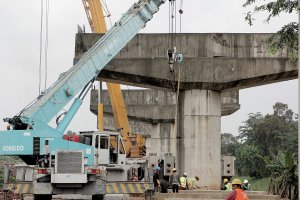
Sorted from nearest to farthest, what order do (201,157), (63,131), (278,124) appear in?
(63,131) < (201,157) < (278,124)

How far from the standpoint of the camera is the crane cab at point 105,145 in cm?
2519

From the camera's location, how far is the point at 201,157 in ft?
109

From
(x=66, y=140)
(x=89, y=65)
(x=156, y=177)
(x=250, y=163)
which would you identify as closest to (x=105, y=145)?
(x=66, y=140)

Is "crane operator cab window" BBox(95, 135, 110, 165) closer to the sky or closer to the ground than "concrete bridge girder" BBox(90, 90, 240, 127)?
closer to the ground

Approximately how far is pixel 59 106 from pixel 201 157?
844 centimetres

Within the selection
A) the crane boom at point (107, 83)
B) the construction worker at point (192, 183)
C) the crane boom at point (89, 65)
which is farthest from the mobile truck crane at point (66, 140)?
the crane boom at point (107, 83)

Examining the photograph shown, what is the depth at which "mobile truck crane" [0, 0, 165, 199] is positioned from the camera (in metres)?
21.0

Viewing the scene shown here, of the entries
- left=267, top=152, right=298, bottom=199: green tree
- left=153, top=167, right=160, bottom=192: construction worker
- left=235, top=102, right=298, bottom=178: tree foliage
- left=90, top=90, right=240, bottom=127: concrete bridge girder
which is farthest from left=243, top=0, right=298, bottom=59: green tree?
left=235, top=102, right=298, bottom=178: tree foliage

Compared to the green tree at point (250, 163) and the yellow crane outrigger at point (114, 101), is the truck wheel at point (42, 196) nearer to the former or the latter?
the yellow crane outrigger at point (114, 101)

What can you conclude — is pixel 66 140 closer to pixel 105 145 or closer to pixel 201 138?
pixel 105 145

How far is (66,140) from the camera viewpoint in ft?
83.9

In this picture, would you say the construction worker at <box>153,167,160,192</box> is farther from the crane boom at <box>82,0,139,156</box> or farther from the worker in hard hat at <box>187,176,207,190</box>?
the crane boom at <box>82,0,139,156</box>

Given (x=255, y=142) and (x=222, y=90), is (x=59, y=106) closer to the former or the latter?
(x=222, y=90)

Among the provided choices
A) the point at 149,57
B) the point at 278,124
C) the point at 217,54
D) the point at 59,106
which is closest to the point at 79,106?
the point at 59,106
